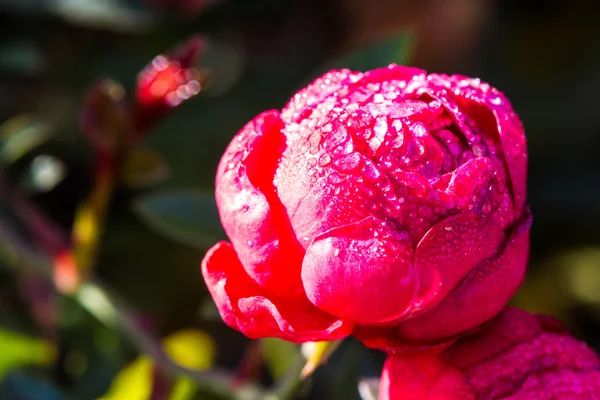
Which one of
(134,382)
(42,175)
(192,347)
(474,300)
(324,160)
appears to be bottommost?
(192,347)

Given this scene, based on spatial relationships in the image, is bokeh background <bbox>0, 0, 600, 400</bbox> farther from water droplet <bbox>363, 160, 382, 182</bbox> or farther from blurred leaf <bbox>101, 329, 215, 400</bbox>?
water droplet <bbox>363, 160, 382, 182</bbox>

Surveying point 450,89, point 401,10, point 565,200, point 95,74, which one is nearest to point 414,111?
point 450,89

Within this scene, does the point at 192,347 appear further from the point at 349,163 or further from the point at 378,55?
the point at 349,163

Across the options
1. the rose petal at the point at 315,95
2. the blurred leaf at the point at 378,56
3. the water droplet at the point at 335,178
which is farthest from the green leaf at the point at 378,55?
the water droplet at the point at 335,178

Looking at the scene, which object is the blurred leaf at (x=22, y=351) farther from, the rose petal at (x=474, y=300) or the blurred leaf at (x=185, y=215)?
the rose petal at (x=474, y=300)

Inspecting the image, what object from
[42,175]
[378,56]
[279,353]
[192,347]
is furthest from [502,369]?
[42,175]

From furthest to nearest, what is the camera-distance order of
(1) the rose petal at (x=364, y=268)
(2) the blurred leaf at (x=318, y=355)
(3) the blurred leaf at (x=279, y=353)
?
(3) the blurred leaf at (x=279, y=353), (2) the blurred leaf at (x=318, y=355), (1) the rose petal at (x=364, y=268)
